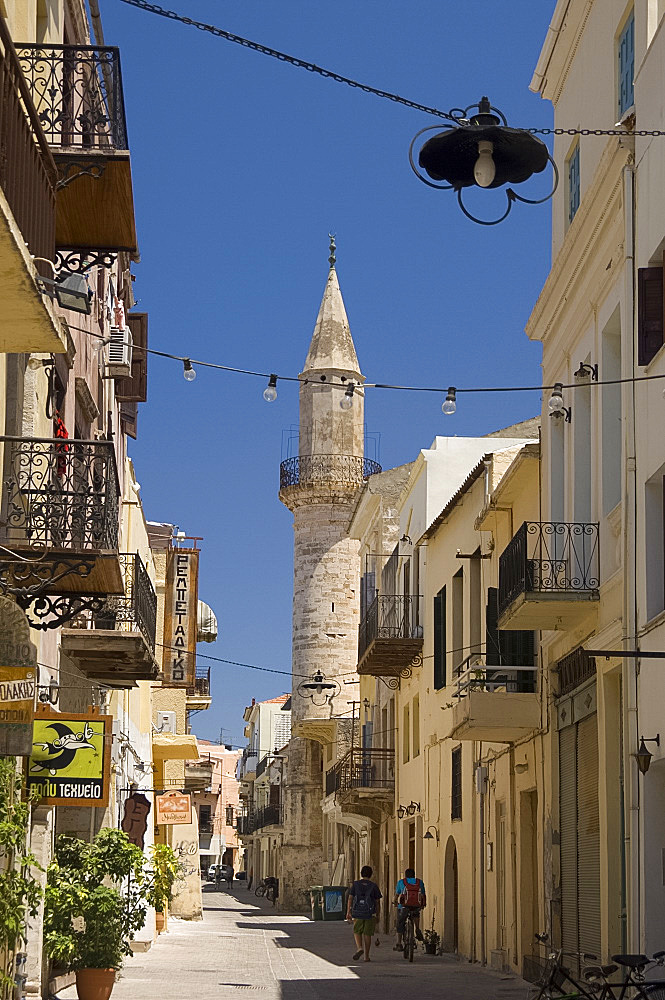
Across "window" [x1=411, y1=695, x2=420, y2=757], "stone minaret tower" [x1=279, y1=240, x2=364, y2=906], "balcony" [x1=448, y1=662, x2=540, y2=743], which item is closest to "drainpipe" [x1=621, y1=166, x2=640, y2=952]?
"balcony" [x1=448, y1=662, x2=540, y2=743]

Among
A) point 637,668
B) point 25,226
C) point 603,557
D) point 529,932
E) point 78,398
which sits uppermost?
point 78,398

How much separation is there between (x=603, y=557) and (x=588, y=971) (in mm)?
5615

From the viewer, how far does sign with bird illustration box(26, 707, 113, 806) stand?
559 inches

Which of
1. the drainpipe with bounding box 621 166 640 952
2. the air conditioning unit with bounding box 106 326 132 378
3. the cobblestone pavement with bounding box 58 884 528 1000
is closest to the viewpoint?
the drainpipe with bounding box 621 166 640 952

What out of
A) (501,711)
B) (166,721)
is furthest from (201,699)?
(501,711)

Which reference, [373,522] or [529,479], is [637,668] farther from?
[373,522]

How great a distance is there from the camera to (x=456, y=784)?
27.1 meters

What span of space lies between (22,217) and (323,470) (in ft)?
137

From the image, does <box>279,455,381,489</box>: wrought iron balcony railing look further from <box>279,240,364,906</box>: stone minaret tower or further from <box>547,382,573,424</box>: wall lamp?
<box>547,382,573,424</box>: wall lamp

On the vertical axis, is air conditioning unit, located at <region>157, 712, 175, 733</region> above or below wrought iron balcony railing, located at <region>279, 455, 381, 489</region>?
below

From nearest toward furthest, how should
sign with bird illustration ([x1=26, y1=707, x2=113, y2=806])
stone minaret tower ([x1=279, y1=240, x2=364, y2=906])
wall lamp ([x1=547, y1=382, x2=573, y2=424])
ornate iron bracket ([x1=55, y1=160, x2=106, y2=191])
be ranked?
ornate iron bracket ([x1=55, y1=160, x2=106, y2=191]), sign with bird illustration ([x1=26, y1=707, x2=113, y2=806]), wall lamp ([x1=547, y1=382, x2=573, y2=424]), stone minaret tower ([x1=279, y1=240, x2=364, y2=906])

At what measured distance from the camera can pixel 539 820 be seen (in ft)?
64.1

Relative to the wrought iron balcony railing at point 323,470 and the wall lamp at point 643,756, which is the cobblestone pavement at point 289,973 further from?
the wrought iron balcony railing at point 323,470

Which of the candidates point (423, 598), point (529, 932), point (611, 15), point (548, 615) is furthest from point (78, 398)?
point (423, 598)
